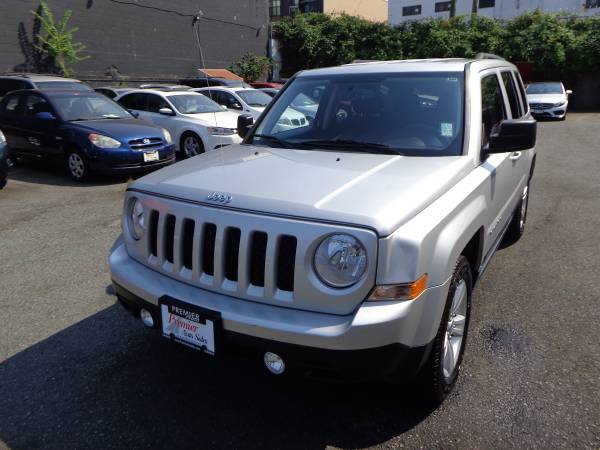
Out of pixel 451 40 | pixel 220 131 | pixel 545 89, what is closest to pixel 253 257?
pixel 220 131

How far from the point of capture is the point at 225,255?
2344 mm

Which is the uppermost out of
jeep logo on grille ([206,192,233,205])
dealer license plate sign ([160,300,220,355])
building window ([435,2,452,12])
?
building window ([435,2,452,12])

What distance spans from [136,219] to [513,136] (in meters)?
2.31

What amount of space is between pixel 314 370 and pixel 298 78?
2.64 meters

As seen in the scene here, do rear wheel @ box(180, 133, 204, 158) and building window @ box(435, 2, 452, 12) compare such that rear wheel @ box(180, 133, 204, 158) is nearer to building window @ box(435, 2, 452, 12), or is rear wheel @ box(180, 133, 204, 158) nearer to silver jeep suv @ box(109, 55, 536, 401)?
silver jeep suv @ box(109, 55, 536, 401)

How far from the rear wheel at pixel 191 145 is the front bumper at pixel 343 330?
8.07 m

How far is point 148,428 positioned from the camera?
8.29 ft

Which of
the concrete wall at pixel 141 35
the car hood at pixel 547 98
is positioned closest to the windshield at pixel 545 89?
the car hood at pixel 547 98

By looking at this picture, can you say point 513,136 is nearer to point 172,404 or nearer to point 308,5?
point 172,404

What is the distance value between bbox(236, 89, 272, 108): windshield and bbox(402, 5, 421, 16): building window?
50.7 meters

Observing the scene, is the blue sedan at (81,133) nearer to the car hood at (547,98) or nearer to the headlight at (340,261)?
the headlight at (340,261)

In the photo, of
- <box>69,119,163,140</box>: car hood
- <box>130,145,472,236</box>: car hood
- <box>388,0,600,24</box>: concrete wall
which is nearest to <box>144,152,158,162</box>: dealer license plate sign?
<box>69,119,163,140</box>: car hood

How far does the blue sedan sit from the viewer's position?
813 centimetres

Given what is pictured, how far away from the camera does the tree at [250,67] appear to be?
2623 cm
